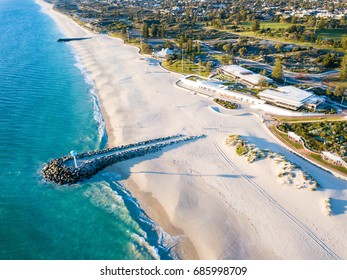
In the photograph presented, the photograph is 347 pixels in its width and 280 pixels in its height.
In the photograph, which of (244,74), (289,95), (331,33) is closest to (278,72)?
(244,74)

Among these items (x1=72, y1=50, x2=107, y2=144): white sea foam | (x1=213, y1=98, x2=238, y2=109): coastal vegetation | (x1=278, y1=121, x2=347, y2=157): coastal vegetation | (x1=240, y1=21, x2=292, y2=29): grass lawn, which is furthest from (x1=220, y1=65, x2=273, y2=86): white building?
(x1=240, y1=21, x2=292, y2=29): grass lawn

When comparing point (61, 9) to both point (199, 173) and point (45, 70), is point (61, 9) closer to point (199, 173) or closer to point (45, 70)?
point (45, 70)

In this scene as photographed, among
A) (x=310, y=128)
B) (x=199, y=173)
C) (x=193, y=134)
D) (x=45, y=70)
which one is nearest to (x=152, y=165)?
(x=199, y=173)

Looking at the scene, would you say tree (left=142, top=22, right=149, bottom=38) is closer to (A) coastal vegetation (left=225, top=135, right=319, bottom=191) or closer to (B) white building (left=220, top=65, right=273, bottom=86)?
(B) white building (left=220, top=65, right=273, bottom=86)

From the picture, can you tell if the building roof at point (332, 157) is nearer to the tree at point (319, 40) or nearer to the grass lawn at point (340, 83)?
the grass lawn at point (340, 83)

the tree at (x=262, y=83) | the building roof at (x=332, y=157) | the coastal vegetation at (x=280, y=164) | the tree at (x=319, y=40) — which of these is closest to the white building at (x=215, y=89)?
the tree at (x=262, y=83)

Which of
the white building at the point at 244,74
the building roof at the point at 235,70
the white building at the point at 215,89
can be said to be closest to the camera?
the white building at the point at 215,89
